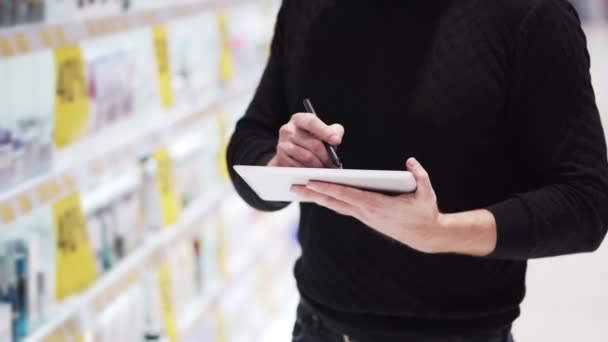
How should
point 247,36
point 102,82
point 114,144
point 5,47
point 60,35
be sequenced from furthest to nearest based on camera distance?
point 247,36 → point 102,82 → point 114,144 → point 60,35 → point 5,47

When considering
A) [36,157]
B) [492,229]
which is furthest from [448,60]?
[36,157]

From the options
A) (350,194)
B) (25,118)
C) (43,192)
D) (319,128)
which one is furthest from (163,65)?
(350,194)

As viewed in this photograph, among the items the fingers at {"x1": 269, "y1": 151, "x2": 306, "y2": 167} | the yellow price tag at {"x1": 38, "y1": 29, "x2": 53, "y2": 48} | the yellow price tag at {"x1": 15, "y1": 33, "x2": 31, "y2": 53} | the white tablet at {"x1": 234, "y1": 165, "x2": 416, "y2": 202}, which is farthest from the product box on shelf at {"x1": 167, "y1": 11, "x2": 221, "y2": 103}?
the white tablet at {"x1": 234, "y1": 165, "x2": 416, "y2": 202}

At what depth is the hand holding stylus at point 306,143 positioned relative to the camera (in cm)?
126

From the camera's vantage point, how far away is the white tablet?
3.58ft

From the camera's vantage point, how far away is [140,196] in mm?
2525

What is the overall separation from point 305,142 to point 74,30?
82 cm

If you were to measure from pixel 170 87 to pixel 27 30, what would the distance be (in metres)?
1.05

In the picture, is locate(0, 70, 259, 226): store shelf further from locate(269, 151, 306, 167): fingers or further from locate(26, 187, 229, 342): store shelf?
locate(269, 151, 306, 167): fingers

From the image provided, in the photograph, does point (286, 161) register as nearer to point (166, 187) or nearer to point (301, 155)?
point (301, 155)

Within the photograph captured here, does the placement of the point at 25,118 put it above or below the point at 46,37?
below

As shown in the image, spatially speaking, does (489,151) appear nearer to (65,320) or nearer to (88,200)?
(65,320)

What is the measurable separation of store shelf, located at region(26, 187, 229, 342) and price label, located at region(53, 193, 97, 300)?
0.03m

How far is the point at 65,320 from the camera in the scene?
189 cm
